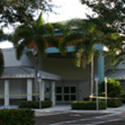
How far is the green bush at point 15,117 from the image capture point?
10703 mm

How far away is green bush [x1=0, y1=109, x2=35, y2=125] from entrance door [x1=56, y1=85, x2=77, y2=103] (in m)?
23.9

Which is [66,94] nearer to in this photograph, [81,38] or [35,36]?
[35,36]

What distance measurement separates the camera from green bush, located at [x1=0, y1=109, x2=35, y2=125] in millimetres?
10703

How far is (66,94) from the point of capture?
35438 mm

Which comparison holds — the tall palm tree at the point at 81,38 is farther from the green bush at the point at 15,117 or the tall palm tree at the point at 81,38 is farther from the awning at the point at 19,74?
the green bush at the point at 15,117

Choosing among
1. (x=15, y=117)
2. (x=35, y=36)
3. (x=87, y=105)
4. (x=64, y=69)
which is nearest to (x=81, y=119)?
(x=15, y=117)

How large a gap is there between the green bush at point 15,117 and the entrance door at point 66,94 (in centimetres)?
2395

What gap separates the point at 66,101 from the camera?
116 ft

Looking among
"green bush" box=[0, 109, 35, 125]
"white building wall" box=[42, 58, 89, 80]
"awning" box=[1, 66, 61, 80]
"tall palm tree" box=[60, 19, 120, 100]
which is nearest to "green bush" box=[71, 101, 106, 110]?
"tall palm tree" box=[60, 19, 120, 100]

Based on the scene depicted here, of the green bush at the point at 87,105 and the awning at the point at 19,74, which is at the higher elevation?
the awning at the point at 19,74

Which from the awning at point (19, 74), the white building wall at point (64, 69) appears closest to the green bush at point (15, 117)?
the awning at point (19, 74)

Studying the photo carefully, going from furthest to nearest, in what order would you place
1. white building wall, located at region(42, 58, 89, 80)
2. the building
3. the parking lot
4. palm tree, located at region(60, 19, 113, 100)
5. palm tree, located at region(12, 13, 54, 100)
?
1. white building wall, located at region(42, 58, 89, 80)
2. the building
3. palm tree, located at region(12, 13, 54, 100)
4. palm tree, located at region(60, 19, 113, 100)
5. the parking lot

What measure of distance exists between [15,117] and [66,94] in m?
24.6

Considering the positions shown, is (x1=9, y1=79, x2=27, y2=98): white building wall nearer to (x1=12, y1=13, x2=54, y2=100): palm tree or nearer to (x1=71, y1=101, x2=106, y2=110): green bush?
(x1=12, y1=13, x2=54, y2=100): palm tree
